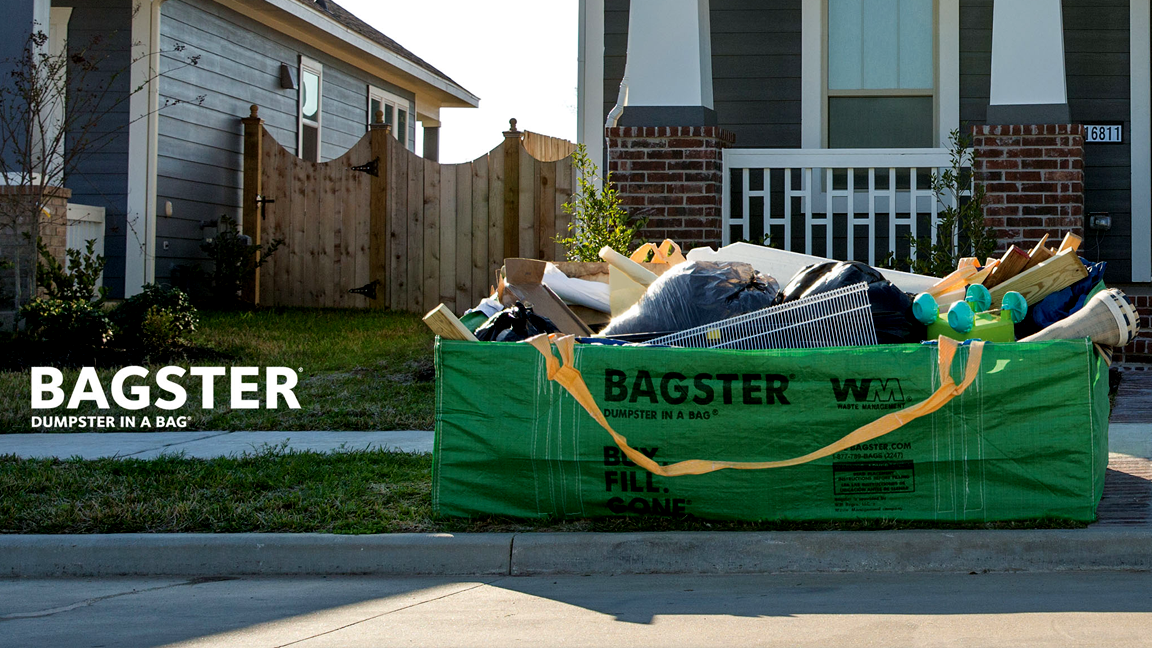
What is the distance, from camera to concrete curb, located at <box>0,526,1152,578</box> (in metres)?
4.85

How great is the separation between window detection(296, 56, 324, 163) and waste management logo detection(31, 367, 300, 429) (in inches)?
354

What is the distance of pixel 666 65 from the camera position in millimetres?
9797

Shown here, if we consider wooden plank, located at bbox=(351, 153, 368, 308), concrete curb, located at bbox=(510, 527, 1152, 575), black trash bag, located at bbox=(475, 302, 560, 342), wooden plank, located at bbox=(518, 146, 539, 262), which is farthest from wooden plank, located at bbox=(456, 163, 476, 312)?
concrete curb, located at bbox=(510, 527, 1152, 575)

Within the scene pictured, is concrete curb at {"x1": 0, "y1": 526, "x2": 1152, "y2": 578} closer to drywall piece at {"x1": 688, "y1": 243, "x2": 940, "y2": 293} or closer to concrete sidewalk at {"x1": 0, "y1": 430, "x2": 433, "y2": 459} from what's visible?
concrete sidewalk at {"x1": 0, "y1": 430, "x2": 433, "y2": 459}

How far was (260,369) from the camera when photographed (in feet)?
31.7

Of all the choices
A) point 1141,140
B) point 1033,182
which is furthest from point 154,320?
point 1141,140

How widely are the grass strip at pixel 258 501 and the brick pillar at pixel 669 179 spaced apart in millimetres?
3920

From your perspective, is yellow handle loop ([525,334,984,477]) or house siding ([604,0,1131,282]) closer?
yellow handle loop ([525,334,984,477])

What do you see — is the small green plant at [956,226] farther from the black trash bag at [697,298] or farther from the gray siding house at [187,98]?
the gray siding house at [187,98]

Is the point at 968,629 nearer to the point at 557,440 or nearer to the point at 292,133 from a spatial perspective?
the point at 557,440

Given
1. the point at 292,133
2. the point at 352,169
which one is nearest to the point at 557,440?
the point at 352,169

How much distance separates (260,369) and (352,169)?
5619mm

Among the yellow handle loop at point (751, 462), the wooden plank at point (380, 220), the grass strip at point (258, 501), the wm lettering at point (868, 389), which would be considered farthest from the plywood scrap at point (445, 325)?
the wooden plank at point (380, 220)

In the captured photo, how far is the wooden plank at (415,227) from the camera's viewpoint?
47.7 feet
